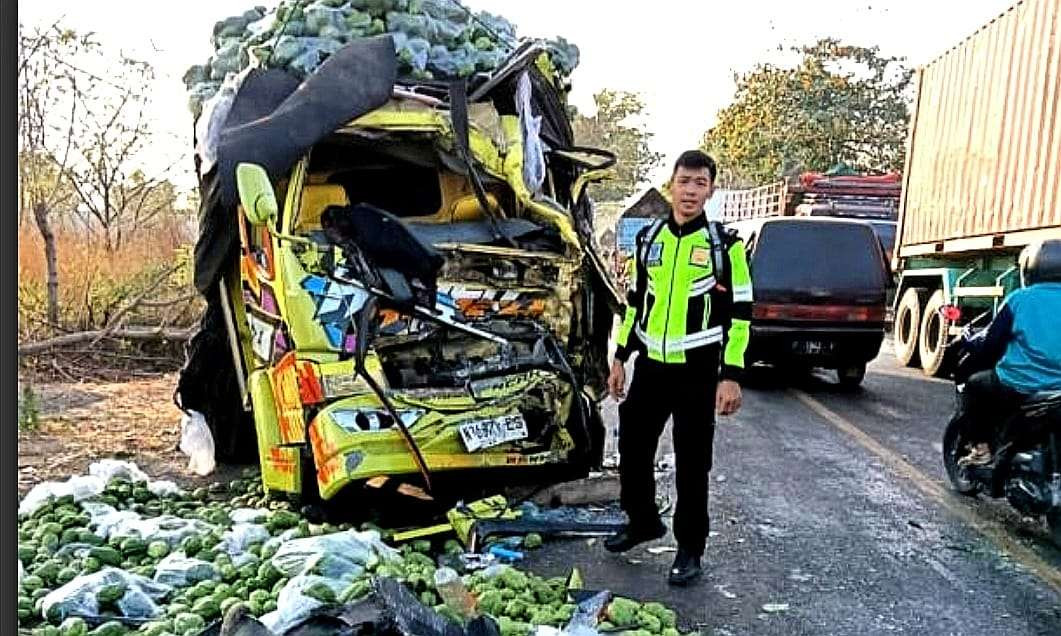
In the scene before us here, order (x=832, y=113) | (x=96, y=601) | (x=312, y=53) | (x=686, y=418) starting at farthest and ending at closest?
(x=832, y=113)
(x=312, y=53)
(x=686, y=418)
(x=96, y=601)

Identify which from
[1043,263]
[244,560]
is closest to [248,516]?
[244,560]

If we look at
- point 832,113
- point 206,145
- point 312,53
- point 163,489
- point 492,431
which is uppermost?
point 832,113

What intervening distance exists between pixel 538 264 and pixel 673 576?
194cm

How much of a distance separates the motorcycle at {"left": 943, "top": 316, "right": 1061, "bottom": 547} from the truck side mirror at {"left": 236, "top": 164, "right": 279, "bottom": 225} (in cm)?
403

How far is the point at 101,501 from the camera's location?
5668 mm

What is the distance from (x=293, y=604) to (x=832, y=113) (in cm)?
3290

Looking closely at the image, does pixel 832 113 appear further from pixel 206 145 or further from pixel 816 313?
pixel 206 145

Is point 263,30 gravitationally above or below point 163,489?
above

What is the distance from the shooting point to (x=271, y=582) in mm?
4207

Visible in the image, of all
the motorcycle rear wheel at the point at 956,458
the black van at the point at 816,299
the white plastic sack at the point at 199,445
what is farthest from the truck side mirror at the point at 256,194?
the black van at the point at 816,299

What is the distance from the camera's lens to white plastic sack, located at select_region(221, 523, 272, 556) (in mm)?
4793

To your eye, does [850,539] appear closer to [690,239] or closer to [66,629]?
[690,239]

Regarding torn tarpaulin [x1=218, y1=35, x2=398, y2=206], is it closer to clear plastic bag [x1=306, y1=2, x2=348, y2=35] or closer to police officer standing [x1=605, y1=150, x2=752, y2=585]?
clear plastic bag [x1=306, y1=2, x2=348, y2=35]

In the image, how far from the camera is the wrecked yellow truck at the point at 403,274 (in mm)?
5328
